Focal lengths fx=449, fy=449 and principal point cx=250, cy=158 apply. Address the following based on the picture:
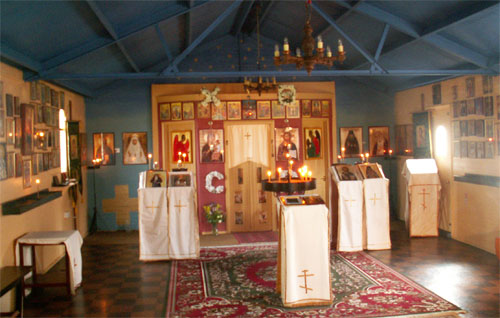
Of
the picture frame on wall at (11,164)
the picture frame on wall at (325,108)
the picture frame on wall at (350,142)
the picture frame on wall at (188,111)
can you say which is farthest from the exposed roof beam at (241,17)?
the picture frame on wall at (11,164)

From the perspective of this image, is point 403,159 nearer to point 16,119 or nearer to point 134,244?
point 134,244

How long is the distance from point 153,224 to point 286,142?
411cm

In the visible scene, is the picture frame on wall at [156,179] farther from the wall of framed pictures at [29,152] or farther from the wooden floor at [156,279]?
the wall of framed pictures at [29,152]

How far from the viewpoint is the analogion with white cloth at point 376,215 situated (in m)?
8.19

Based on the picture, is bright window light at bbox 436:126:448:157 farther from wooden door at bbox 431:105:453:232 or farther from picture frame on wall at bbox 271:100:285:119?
picture frame on wall at bbox 271:100:285:119

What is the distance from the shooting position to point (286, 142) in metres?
10.7

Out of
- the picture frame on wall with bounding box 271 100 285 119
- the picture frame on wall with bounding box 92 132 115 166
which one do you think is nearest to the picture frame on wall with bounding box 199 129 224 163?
the picture frame on wall with bounding box 271 100 285 119

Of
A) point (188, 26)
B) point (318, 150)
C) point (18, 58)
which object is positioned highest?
point (188, 26)

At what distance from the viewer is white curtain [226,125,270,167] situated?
1055 centimetres

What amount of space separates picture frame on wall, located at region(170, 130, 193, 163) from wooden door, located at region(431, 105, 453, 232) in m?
5.45

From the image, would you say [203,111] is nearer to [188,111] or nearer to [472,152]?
[188,111]

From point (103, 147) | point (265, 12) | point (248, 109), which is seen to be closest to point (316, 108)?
point (248, 109)

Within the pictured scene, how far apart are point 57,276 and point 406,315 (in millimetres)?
5165

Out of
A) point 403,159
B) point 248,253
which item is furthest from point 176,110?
point 403,159
